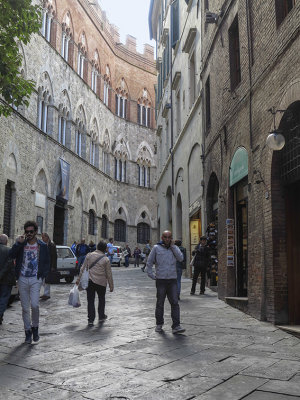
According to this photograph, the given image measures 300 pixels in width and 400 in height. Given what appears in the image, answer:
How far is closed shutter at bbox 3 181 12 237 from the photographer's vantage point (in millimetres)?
19703

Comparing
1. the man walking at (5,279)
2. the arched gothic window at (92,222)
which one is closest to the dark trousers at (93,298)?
the man walking at (5,279)

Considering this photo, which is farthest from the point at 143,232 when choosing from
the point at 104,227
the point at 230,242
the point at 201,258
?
the point at 230,242

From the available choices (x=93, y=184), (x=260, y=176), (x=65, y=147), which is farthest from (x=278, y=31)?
(x=93, y=184)

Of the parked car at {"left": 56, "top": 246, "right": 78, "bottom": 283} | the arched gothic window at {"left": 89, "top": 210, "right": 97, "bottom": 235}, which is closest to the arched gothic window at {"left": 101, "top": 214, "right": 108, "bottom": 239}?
the arched gothic window at {"left": 89, "top": 210, "right": 97, "bottom": 235}

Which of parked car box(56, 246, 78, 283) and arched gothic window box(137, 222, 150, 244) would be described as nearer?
parked car box(56, 246, 78, 283)

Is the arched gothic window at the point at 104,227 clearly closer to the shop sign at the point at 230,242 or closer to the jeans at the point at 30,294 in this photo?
the shop sign at the point at 230,242

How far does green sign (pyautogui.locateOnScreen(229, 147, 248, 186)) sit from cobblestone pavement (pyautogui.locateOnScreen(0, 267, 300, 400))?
286 cm

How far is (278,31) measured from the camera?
7.48 m

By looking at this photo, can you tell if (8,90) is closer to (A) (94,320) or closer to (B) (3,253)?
(B) (3,253)

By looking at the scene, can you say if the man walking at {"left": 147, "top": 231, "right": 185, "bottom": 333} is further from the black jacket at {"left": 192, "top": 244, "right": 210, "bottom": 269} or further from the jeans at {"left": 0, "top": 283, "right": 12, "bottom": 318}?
the black jacket at {"left": 192, "top": 244, "right": 210, "bottom": 269}

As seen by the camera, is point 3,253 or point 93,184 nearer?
point 3,253

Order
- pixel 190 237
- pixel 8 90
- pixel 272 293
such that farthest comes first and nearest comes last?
1. pixel 190 237
2. pixel 8 90
3. pixel 272 293

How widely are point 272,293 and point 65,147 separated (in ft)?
69.0

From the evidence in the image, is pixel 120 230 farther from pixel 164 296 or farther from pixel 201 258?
pixel 164 296
